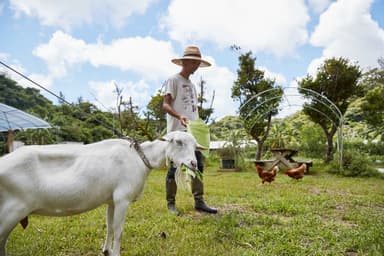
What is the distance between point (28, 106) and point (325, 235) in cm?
2743

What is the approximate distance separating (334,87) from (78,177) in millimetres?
12100

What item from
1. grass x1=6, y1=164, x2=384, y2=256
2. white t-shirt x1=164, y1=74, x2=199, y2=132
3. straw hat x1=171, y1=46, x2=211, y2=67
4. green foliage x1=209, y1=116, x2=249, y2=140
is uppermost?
green foliage x1=209, y1=116, x2=249, y2=140

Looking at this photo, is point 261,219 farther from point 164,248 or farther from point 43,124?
point 43,124

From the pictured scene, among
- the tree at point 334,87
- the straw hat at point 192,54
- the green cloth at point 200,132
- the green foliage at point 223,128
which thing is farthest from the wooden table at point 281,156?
the green foliage at point 223,128

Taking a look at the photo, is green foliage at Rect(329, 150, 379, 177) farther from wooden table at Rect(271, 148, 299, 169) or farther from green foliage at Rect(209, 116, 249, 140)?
green foliage at Rect(209, 116, 249, 140)

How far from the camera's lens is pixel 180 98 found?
3.72m

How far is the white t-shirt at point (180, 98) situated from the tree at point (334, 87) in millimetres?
9171

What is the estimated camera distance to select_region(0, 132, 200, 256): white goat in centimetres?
177

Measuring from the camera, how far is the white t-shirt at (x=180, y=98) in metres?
3.63

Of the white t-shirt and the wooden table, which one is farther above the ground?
the white t-shirt

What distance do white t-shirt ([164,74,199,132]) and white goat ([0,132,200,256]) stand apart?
1.32 meters

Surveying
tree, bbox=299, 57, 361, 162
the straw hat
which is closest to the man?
the straw hat

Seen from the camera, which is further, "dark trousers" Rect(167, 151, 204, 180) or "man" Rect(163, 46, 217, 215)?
"dark trousers" Rect(167, 151, 204, 180)

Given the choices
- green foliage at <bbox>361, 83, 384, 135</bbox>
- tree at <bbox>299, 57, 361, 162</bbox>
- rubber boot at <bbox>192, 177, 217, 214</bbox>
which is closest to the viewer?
rubber boot at <bbox>192, 177, 217, 214</bbox>
